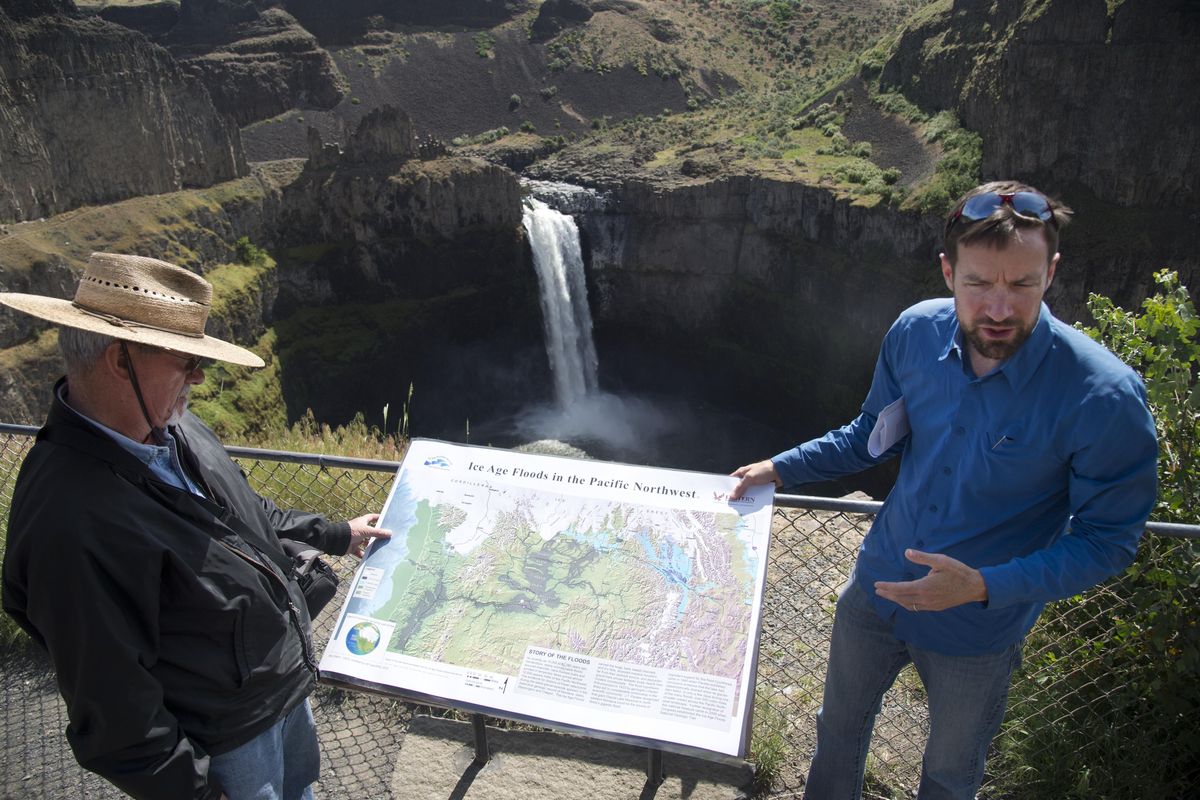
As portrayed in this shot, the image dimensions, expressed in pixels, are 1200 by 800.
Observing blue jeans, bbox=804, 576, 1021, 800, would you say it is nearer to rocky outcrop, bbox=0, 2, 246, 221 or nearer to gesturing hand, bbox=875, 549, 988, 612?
gesturing hand, bbox=875, 549, 988, 612

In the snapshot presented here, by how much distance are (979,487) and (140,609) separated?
2.68 meters

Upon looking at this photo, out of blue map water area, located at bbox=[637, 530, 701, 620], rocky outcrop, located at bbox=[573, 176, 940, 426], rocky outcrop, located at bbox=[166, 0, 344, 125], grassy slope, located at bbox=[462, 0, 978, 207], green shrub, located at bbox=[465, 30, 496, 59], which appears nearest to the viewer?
blue map water area, located at bbox=[637, 530, 701, 620]

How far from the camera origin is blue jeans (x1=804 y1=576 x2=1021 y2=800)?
2.91m

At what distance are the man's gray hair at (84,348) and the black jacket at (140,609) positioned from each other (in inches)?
5.6

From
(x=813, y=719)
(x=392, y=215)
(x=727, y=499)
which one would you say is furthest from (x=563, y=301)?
(x=727, y=499)

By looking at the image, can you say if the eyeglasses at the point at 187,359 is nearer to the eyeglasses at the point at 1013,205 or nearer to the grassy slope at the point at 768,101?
the eyeglasses at the point at 1013,205

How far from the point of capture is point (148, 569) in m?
2.37

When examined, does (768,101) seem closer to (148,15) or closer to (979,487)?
(148,15)

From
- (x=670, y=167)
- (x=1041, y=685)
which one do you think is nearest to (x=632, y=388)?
(x=670, y=167)

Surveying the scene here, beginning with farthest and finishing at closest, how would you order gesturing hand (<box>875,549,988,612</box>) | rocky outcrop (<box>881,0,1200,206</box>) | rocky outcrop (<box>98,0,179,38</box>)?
rocky outcrop (<box>98,0,179,38</box>)
rocky outcrop (<box>881,0,1200,206</box>)
gesturing hand (<box>875,549,988,612</box>)

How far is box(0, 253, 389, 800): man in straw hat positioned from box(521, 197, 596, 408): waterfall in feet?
106

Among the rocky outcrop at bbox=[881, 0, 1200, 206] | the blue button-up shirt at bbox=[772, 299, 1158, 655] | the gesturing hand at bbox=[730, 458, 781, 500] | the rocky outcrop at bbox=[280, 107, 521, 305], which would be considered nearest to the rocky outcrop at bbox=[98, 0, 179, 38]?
the rocky outcrop at bbox=[280, 107, 521, 305]

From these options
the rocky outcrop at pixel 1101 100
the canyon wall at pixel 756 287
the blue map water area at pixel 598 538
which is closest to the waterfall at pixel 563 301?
the canyon wall at pixel 756 287

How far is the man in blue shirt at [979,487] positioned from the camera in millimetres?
2484
